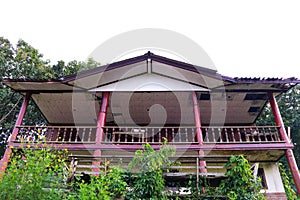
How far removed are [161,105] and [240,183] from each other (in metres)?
6.00

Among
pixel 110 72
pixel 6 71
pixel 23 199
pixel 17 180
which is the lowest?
pixel 23 199

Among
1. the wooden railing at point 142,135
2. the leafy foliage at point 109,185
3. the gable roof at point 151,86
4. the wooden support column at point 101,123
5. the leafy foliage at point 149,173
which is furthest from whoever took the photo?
the gable roof at point 151,86

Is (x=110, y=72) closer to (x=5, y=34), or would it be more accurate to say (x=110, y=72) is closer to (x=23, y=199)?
(x=23, y=199)

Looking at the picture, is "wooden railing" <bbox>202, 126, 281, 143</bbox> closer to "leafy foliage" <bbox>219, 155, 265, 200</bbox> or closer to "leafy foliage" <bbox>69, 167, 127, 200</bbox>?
"leafy foliage" <bbox>219, 155, 265, 200</bbox>

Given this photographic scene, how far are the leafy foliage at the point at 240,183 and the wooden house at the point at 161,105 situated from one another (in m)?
2.31

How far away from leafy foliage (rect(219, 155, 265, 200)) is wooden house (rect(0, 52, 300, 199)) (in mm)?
2307

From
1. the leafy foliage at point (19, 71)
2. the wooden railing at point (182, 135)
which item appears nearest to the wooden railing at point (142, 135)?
the wooden railing at point (182, 135)

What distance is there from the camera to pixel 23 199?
441 cm

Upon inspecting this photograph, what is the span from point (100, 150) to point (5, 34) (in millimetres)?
14904

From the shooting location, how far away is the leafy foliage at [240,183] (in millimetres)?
5453

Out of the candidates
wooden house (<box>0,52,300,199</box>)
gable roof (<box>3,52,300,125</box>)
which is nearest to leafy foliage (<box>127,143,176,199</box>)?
wooden house (<box>0,52,300,199</box>)

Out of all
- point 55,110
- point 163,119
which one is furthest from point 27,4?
point 163,119

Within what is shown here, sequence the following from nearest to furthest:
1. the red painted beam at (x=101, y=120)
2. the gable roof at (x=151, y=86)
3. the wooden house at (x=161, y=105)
A: the red painted beam at (x=101, y=120) < the wooden house at (x=161, y=105) < the gable roof at (x=151, y=86)

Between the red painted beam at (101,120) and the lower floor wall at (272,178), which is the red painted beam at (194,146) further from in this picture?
the lower floor wall at (272,178)
